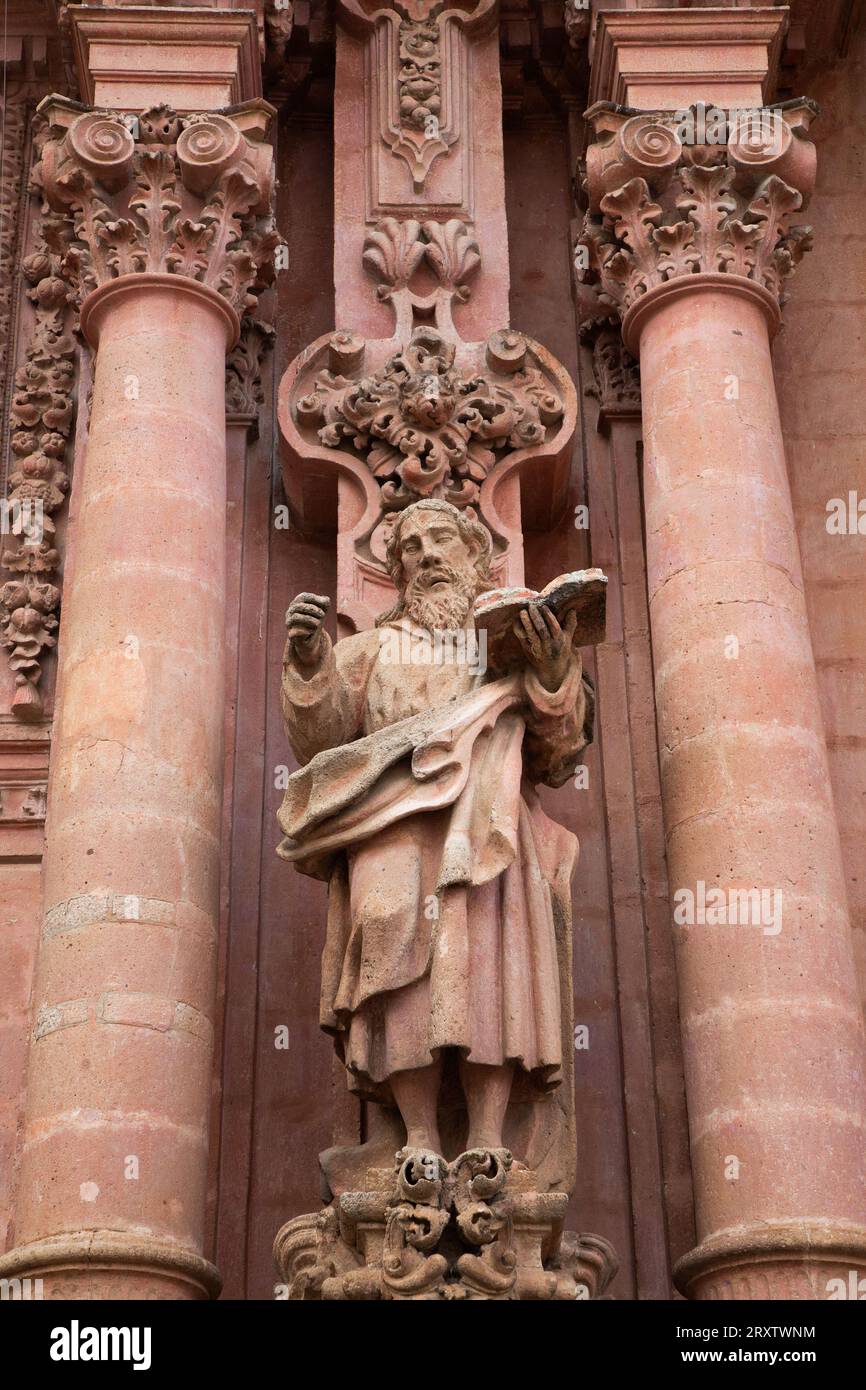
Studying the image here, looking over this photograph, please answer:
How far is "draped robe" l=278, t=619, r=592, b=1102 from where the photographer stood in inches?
320

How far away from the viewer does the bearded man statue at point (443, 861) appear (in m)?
8.12

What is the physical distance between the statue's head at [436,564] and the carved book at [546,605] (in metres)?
0.52

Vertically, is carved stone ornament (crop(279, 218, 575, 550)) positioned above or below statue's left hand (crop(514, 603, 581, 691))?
above

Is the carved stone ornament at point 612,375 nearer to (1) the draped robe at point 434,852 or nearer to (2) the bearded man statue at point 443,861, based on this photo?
(2) the bearded man statue at point 443,861

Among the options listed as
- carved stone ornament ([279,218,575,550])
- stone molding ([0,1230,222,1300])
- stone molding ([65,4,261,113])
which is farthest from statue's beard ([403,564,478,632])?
stone molding ([65,4,261,113])

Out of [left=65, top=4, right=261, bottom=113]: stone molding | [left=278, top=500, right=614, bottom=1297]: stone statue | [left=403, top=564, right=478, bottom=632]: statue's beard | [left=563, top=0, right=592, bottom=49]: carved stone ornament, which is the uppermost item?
[left=563, top=0, right=592, bottom=49]: carved stone ornament

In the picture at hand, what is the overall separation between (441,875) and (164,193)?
14.5ft

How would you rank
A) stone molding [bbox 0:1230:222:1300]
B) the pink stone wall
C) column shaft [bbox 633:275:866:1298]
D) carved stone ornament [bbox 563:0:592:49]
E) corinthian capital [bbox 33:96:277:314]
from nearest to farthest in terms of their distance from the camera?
stone molding [bbox 0:1230:222:1300]
column shaft [bbox 633:275:866:1298]
corinthian capital [bbox 33:96:277:314]
the pink stone wall
carved stone ornament [bbox 563:0:592:49]

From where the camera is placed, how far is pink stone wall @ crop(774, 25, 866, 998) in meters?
11.0

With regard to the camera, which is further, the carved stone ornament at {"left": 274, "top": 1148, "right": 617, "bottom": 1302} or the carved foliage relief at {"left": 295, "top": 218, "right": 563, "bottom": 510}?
the carved foliage relief at {"left": 295, "top": 218, "right": 563, "bottom": 510}

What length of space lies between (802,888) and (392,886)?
1.87m

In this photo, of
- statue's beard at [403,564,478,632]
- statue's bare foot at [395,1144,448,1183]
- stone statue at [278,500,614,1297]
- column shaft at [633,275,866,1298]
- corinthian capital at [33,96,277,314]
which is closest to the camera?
statue's bare foot at [395,1144,448,1183]

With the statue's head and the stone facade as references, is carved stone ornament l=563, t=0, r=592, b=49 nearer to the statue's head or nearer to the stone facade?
the stone facade
